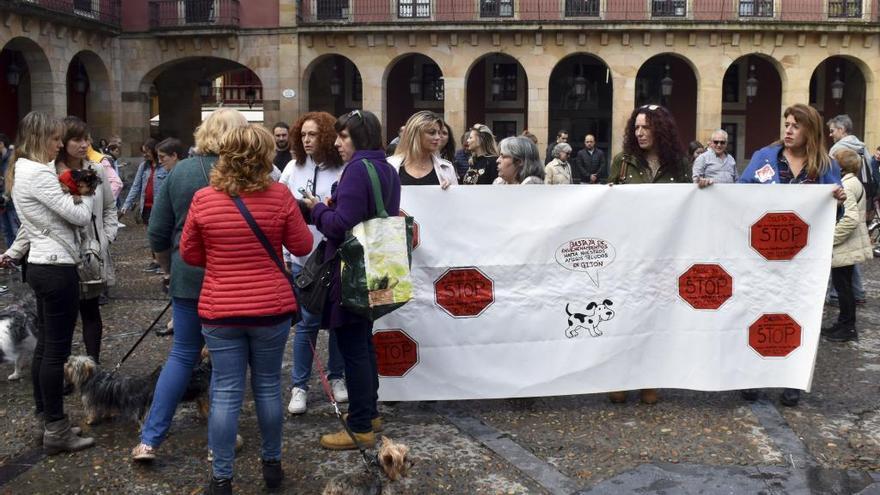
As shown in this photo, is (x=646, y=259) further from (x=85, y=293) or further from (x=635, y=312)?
(x=85, y=293)

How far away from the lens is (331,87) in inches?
1198

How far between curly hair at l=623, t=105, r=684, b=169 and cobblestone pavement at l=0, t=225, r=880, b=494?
1577 mm

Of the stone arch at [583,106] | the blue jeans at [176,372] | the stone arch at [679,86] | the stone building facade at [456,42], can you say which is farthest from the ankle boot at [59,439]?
the stone arch at [679,86]

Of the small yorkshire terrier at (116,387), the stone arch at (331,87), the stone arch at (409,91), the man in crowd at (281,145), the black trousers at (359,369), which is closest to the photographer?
the black trousers at (359,369)

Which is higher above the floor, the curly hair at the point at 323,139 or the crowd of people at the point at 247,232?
the curly hair at the point at 323,139

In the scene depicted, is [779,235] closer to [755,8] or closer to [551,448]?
[551,448]

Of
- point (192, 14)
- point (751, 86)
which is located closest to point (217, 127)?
point (192, 14)

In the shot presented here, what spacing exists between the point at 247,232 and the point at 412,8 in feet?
78.7

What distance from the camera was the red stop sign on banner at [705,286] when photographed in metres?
5.42

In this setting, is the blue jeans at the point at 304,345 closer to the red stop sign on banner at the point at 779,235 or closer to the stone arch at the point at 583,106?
the red stop sign on banner at the point at 779,235

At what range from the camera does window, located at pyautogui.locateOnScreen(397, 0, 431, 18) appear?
87.0 ft

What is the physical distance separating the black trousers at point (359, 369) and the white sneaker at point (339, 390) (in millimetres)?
913

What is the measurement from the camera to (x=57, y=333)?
179 inches

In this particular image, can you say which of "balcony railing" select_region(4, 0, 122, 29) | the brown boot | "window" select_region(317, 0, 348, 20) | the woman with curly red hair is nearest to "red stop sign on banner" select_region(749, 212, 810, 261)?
the brown boot
